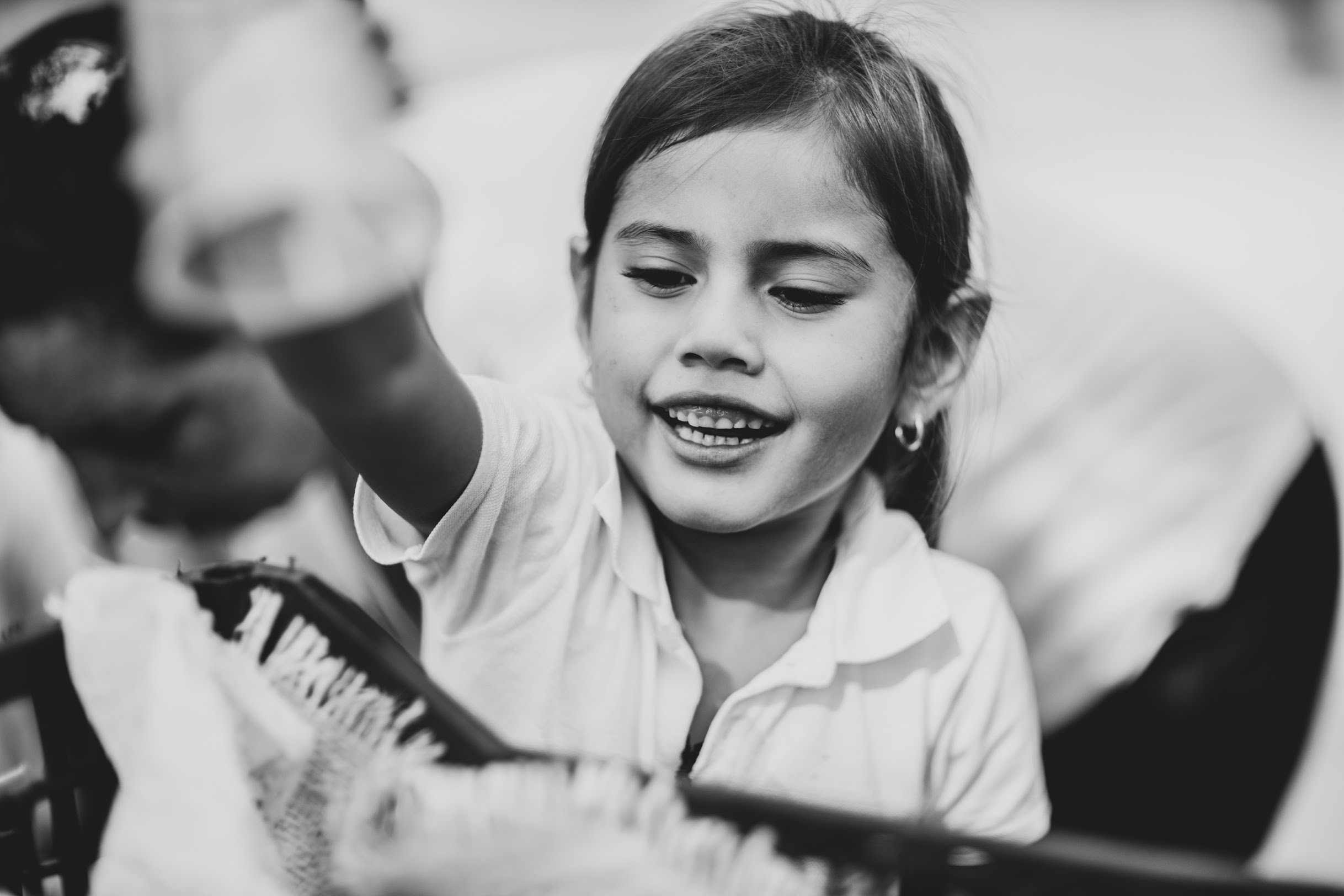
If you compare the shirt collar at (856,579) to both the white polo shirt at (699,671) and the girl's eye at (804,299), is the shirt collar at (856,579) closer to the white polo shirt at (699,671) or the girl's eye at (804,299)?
the white polo shirt at (699,671)

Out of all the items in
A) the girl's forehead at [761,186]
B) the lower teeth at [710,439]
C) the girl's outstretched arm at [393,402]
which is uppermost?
the girl's forehead at [761,186]

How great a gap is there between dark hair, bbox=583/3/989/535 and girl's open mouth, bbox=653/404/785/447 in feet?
0.36

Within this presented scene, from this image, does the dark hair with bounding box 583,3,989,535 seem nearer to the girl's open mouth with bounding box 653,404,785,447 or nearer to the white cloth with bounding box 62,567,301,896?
the girl's open mouth with bounding box 653,404,785,447

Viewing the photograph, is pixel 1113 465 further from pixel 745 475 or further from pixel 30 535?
pixel 30 535

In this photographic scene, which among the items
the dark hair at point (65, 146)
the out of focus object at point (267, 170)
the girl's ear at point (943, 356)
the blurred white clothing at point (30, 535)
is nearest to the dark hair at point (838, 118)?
the girl's ear at point (943, 356)

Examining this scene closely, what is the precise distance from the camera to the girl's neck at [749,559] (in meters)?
0.65

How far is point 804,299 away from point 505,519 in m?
0.18

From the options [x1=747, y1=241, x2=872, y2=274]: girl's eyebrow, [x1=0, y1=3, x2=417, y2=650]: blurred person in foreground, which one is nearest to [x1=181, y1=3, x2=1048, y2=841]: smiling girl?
[x1=747, y1=241, x2=872, y2=274]: girl's eyebrow

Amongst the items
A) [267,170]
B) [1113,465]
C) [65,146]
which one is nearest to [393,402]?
[267,170]

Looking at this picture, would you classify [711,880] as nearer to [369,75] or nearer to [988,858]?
[988,858]

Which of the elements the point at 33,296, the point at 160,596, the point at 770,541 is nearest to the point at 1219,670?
the point at 770,541

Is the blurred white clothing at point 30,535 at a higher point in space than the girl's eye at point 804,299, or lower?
lower

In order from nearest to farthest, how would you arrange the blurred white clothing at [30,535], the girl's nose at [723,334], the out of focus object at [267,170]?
the out of focus object at [267,170]
the girl's nose at [723,334]
the blurred white clothing at [30,535]

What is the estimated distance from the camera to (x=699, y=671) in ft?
2.02
